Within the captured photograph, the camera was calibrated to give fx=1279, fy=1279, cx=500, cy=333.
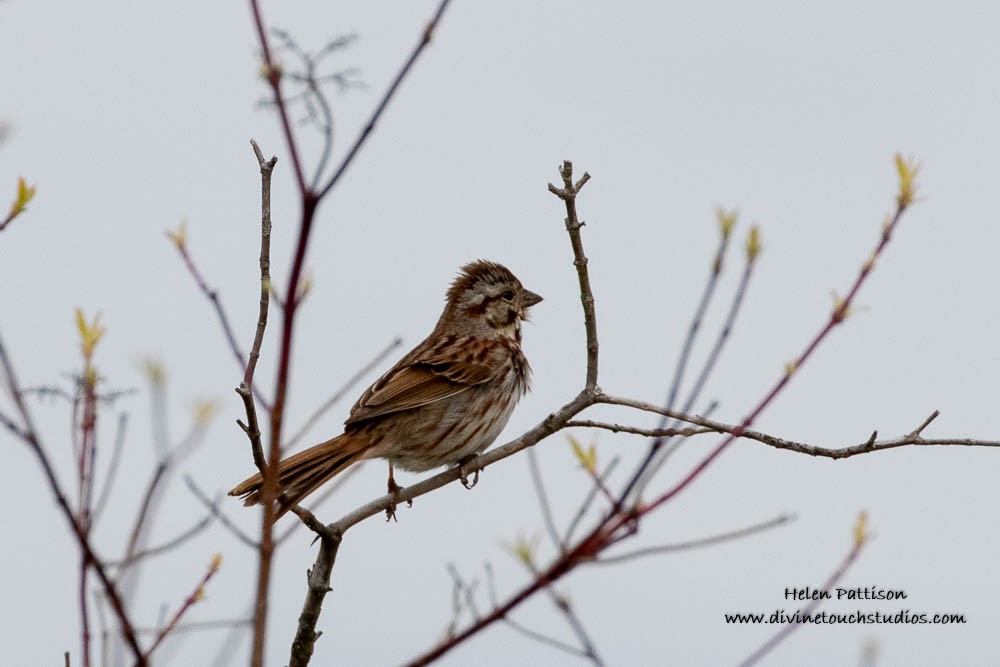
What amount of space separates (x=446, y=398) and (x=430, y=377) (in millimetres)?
231

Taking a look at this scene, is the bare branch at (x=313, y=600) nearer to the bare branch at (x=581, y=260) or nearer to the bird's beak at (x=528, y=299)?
the bare branch at (x=581, y=260)

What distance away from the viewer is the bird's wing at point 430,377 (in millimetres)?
7176

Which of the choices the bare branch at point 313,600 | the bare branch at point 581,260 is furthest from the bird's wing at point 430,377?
the bare branch at point 581,260

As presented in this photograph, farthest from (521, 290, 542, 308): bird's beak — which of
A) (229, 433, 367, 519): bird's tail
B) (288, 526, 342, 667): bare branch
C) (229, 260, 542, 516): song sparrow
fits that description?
(288, 526, 342, 667): bare branch

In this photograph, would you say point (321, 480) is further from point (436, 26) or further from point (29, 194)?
point (436, 26)

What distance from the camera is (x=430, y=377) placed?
7.55m

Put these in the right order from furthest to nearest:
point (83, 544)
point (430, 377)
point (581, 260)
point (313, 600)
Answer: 1. point (430, 377)
2. point (313, 600)
3. point (581, 260)
4. point (83, 544)

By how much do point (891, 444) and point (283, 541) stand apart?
2.59 metres

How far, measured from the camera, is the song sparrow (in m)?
6.82

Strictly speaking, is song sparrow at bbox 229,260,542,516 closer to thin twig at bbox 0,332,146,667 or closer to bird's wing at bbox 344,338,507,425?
bird's wing at bbox 344,338,507,425

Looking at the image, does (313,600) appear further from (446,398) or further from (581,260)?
(446,398)

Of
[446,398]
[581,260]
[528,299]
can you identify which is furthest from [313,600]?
[528,299]

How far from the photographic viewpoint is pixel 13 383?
2000 mm

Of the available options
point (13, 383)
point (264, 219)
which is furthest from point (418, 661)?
point (264, 219)
